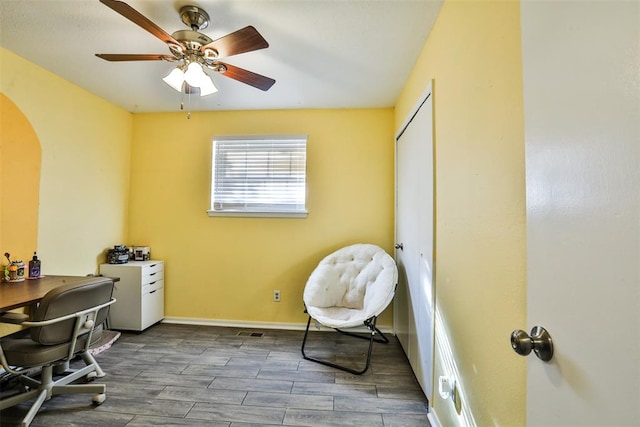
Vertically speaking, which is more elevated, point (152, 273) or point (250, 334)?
point (152, 273)

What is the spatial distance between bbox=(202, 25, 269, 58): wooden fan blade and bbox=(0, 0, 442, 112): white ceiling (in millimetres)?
234

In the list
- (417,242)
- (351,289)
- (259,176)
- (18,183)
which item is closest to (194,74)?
(259,176)

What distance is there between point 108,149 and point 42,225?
1.02 m

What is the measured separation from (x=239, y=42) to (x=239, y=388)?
2.24 meters

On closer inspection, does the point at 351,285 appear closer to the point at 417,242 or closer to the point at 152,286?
the point at 417,242

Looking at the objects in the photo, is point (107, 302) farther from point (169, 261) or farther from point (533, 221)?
point (533, 221)

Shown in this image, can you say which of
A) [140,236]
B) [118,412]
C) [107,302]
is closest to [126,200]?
[140,236]

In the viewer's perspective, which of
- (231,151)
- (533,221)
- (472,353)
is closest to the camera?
(533,221)

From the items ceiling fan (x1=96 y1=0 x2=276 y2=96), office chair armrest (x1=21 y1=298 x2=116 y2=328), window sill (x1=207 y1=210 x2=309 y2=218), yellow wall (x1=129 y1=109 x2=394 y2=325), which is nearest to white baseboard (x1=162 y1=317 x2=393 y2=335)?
yellow wall (x1=129 y1=109 x2=394 y2=325)

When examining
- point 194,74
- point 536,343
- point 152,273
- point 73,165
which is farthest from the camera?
point 152,273

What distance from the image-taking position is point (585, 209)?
0.49 metres

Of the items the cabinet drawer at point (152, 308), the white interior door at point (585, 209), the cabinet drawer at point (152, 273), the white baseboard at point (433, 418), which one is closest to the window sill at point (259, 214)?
the cabinet drawer at point (152, 273)

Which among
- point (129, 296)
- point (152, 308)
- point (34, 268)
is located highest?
point (34, 268)

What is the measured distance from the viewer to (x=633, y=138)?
1.34 ft
